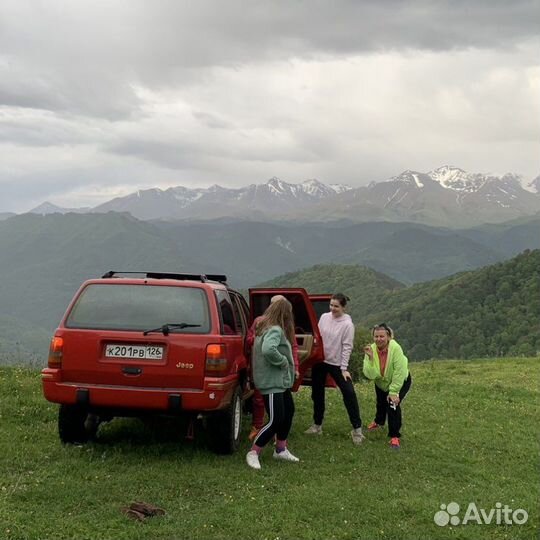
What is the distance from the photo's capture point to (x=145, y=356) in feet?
22.6

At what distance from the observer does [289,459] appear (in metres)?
7.67

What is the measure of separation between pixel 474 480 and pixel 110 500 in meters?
4.37

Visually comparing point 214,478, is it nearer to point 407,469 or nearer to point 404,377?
point 407,469

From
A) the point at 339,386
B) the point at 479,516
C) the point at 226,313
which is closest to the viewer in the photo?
the point at 479,516

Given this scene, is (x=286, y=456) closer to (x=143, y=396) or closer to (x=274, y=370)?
(x=274, y=370)

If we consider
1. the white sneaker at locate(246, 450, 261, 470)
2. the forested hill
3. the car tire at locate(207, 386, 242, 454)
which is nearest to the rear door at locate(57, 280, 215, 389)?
the car tire at locate(207, 386, 242, 454)

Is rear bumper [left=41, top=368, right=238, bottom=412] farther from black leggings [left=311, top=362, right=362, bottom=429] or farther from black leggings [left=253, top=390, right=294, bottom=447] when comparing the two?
black leggings [left=311, top=362, right=362, bottom=429]

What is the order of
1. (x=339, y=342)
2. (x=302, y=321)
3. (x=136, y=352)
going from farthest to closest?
1. (x=302, y=321)
2. (x=339, y=342)
3. (x=136, y=352)

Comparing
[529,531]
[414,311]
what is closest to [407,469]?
[529,531]

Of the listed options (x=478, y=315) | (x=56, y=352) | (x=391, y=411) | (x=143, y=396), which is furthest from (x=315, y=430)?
(x=478, y=315)

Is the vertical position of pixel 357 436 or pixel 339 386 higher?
pixel 339 386

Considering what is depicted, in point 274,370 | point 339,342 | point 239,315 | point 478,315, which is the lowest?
point 478,315

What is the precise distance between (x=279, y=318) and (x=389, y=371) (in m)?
2.45

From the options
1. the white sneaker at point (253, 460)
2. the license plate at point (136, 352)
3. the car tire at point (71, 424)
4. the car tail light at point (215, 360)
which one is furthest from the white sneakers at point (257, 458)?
the car tire at point (71, 424)
